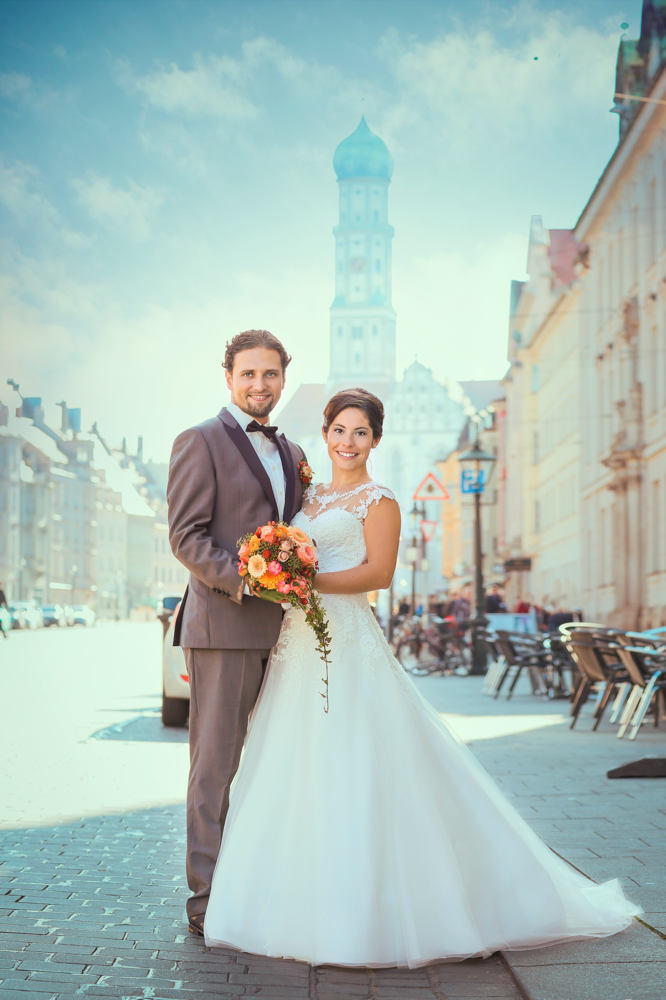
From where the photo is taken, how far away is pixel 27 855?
5355mm

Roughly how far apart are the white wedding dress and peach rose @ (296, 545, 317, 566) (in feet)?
1.26

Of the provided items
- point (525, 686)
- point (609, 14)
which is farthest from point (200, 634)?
point (525, 686)

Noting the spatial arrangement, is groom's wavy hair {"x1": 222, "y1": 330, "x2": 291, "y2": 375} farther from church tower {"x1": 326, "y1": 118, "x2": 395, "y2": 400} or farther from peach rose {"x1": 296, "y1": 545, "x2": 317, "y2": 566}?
church tower {"x1": 326, "y1": 118, "x2": 395, "y2": 400}

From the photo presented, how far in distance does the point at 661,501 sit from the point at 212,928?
22.5 m

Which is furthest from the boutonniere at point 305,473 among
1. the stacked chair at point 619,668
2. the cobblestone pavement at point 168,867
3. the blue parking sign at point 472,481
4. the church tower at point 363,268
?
the church tower at point 363,268

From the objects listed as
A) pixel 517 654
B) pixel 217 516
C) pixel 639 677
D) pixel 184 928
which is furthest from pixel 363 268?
pixel 184 928

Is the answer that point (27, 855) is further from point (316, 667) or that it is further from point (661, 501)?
point (661, 501)

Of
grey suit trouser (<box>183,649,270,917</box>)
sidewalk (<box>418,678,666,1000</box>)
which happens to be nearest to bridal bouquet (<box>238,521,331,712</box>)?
grey suit trouser (<box>183,649,270,917</box>)

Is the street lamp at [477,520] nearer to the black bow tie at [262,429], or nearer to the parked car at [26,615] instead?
the black bow tie at [262,429]

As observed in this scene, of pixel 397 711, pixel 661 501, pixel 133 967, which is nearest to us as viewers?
pixel 133 967

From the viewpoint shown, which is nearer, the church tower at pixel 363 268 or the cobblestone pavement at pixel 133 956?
the cobblestone pavement at pixel 133 956

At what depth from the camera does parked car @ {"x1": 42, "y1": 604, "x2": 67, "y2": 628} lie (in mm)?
66500

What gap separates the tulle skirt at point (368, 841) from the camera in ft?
12.0

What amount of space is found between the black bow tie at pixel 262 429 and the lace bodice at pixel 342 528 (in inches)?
13.0
